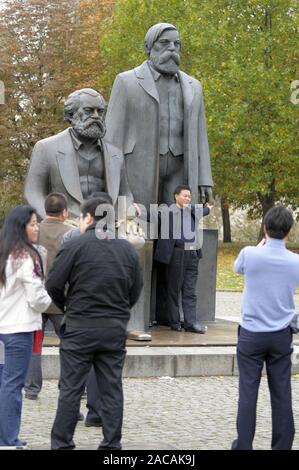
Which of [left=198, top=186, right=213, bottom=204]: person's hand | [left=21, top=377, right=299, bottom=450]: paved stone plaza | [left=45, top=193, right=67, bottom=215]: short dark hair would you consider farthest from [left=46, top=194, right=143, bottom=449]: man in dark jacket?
[left=198, top=186, right=213, bottom=204]: person's hand

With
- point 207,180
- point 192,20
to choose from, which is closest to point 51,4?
point 192,20

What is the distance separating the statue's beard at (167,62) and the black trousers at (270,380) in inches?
231

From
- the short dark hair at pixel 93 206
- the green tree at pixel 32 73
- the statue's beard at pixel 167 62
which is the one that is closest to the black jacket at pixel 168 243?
the statue's beard at pixel 167 62

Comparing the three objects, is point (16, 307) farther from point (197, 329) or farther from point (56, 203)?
point (197, 329)

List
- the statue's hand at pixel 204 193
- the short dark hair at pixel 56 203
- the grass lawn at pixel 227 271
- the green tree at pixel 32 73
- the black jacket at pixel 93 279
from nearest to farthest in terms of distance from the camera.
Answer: the black jacket at pixel 93 279 < the short dark hair at pixel 56 203 < the statue's hand at pixel 204 193 < the grass lawn at pixel 227 271 < the green tree at pixel 32 73

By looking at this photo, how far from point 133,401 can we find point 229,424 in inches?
47.9

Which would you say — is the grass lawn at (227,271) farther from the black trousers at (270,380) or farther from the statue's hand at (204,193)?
the black trousers at (270,380)

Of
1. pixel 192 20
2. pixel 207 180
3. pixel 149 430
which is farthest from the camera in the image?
pixel 192 20

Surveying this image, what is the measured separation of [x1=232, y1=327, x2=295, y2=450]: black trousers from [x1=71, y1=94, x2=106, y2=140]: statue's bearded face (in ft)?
14.7

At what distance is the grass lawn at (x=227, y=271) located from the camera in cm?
2673

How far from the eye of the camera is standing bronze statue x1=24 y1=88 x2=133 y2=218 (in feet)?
36.2

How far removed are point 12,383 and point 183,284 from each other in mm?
5655
